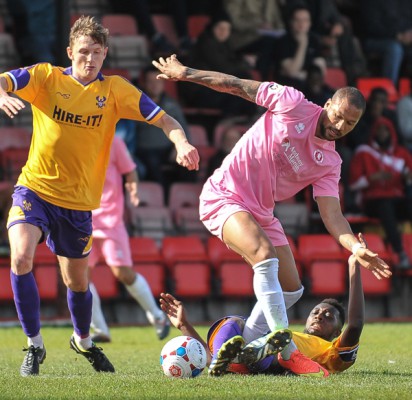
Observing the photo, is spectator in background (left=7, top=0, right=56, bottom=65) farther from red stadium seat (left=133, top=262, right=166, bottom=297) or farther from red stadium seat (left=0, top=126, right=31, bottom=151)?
red stadium seat (left=133, top=262, right=166, bottom=297)

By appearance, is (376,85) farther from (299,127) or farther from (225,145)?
(299,127)

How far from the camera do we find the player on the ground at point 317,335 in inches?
339

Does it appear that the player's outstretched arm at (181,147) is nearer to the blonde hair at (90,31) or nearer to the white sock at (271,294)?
the blonde hair at (90,31)

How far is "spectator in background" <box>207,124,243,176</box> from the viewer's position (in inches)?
642

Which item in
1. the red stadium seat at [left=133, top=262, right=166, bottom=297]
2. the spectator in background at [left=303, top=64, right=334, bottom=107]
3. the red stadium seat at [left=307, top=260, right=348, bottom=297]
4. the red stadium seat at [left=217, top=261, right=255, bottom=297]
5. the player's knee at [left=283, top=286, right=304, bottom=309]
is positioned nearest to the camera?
the player's knee at [left=283, top=286, right=304, bottom=309]

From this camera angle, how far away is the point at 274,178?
879 cm

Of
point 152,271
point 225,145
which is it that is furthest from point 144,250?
point 225,145

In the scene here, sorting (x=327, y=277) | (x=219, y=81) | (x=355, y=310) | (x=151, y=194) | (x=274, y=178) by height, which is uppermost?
(x=219, y=81)

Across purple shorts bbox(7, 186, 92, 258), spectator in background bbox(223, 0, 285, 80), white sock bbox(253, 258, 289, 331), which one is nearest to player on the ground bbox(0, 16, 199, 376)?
purple shorts bbox(7, 186, 92, 258)

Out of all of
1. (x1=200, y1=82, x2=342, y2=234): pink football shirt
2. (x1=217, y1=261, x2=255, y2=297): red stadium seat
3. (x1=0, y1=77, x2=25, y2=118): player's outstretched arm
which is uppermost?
(x1=0, y1=77, x2=25, y2=118): player's outstretched arm

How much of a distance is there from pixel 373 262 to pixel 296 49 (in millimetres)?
10606

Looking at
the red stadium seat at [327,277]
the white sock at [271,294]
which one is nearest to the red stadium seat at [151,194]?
the red stadium seat at [327,277]

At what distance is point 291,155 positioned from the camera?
8.72m

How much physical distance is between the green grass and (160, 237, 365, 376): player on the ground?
132mm
